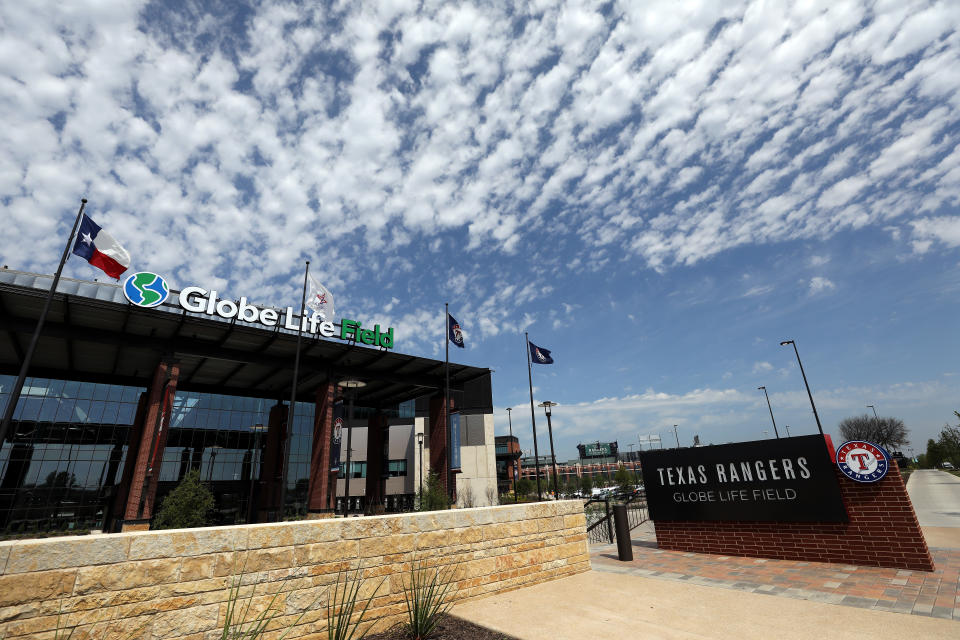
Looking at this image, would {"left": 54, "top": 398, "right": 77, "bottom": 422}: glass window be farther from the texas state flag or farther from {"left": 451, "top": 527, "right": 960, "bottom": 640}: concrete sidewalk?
{"left": 451, "top": 527, "right": 960, "bottom": 640}: concrete sidewalk

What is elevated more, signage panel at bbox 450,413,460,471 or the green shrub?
signage panel at bbox 450,413,460,471

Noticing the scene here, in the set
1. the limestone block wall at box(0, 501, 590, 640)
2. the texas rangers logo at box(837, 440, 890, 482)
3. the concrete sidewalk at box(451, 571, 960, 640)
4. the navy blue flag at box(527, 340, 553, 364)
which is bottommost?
the concrete sidewalk at box(451, 571, 960, 640)

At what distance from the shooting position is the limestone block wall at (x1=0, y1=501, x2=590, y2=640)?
450 cm

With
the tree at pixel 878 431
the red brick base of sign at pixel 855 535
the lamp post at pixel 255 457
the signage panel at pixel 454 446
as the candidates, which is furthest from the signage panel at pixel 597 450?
the red brick base of sign at pixel 855 535

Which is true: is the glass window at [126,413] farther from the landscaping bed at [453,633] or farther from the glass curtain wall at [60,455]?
the landscaping bed at [453,633]

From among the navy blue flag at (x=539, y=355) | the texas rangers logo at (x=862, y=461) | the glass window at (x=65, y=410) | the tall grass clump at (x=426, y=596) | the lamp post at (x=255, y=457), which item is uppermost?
the navy blue flag at (x=539, y=355)

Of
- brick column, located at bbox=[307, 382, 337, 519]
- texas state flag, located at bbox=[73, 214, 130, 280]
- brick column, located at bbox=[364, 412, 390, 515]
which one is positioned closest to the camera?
texas state flag, located at bbox=[73, 214, 130, 280]

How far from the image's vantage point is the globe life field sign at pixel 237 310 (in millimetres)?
22234

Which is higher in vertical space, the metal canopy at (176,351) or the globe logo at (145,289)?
the globe logo at (145,289)

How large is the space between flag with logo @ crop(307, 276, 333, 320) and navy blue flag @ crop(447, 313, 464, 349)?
24.3ft

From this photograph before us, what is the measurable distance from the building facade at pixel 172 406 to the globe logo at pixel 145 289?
1.57 ft

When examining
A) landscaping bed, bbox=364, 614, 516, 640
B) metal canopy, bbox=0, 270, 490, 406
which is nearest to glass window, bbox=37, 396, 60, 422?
metal canopy, bbox=0, 270, 490, 406

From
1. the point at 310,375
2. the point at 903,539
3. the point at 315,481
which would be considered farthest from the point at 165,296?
the point at 903,539

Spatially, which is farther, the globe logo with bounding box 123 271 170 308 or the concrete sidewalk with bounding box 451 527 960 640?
the globe logo with bounding box 123 271 170 308
